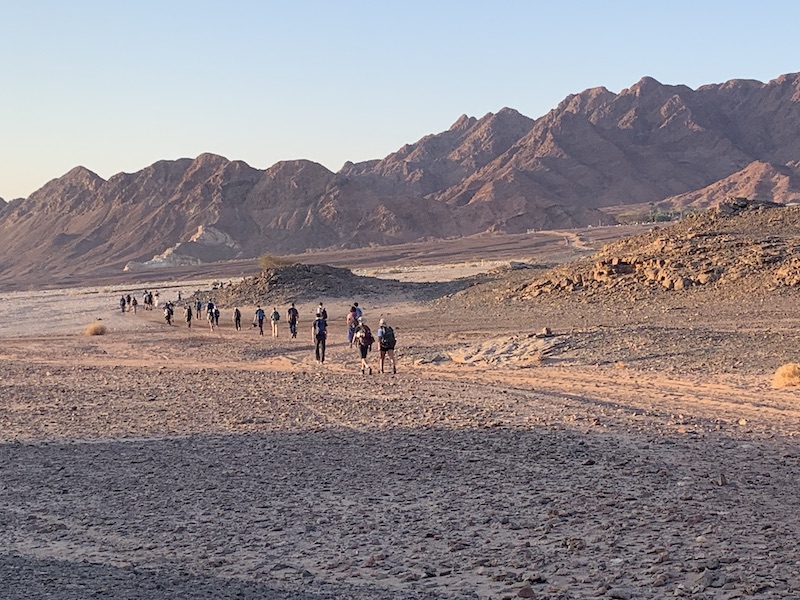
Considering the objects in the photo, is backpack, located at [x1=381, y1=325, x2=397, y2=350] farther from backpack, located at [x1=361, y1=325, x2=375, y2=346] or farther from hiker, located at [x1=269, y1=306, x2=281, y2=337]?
hiker, located at [x1=269, y1=306, x2=281, y2=337]

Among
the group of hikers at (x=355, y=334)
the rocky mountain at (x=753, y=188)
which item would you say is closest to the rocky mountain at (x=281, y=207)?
the rocky mountain at (x=753, y=188)

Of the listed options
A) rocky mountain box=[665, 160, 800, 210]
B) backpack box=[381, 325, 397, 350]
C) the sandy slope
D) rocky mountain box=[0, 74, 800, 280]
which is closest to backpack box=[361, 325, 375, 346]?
backpack box=[381, 325, 397, 350]

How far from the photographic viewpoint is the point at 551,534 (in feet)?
30.9

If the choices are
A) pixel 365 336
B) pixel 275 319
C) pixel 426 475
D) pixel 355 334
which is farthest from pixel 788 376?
pixel 275 319

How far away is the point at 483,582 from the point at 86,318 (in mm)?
48683

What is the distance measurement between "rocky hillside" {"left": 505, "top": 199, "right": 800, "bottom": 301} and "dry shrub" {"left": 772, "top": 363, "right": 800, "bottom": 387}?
52.0 ft

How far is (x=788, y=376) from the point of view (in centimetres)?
1833

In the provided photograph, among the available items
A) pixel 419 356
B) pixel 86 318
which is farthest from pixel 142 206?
pixel 419 356

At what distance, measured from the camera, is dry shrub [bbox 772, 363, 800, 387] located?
18.2 metres

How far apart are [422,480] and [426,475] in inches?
9.5

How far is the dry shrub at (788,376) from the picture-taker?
18.2 meters

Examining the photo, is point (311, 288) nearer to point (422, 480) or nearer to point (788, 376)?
point (788, 376)

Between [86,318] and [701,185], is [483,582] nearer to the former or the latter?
[86,318]

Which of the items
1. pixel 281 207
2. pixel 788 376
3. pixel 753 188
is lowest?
pixel 788 376
